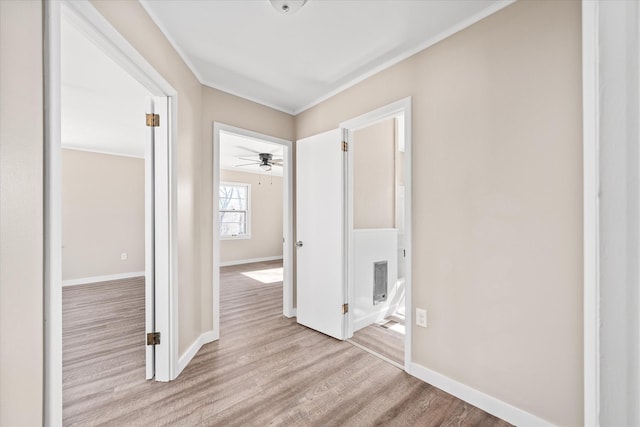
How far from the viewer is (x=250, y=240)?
7293 millimetres

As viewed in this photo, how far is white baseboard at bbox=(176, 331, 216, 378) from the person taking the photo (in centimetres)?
208

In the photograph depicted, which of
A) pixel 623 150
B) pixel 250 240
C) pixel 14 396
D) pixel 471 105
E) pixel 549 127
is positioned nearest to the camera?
pixel 623 150

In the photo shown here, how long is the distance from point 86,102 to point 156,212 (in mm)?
2077

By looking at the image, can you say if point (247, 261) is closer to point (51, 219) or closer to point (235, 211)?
point (235, 211)

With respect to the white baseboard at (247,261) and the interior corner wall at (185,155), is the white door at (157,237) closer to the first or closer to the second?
the interior corner wall at (185,155)

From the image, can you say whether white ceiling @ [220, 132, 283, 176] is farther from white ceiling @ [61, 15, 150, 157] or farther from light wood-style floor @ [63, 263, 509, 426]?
light wood-style floor @ [63, 263, 509, 426]

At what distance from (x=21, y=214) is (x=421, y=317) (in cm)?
219

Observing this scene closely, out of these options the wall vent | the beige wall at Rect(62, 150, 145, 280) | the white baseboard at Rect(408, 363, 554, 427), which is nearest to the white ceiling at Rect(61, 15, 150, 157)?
the beige wall at Rect(62, 150, 145, 280)

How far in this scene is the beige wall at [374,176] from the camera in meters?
3.01

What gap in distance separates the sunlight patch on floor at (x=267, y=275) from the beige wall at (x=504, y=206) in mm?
3552

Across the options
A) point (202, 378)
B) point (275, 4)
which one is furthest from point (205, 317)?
point (275, 4)

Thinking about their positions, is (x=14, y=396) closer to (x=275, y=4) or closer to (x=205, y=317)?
(x=205, y=317)

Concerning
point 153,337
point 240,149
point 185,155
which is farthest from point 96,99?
point 153,337

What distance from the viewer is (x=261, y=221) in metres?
7.57
